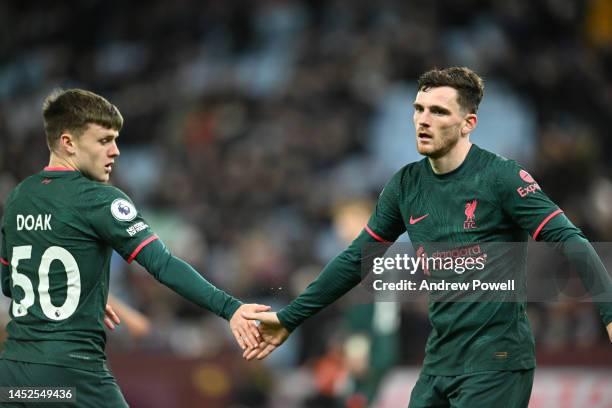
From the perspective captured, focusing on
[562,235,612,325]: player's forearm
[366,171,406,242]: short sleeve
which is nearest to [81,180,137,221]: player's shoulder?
[366,171,406,242]: short sleeve

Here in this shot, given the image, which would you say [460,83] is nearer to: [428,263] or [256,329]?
[428,263]

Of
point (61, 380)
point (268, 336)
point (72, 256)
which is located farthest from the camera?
point (268, 336)

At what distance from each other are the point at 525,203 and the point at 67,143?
7.01ft

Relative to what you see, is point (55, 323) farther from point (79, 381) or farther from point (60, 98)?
point (60, 98)

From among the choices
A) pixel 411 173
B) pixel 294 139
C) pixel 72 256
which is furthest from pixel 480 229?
pixel 294 139

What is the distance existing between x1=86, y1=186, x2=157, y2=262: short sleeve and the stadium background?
3.86m

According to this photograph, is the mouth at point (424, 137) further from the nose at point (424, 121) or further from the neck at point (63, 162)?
the neck at point (63, 162)

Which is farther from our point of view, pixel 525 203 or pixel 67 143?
pixel 67 143

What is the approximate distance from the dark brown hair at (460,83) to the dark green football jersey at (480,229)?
0.23m

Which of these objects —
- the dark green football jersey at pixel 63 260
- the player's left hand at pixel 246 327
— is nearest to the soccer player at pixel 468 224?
the player's left hand at pixel 246 327

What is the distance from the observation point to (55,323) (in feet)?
15.0

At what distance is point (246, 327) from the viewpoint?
5.23m

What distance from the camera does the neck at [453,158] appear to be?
4926mm

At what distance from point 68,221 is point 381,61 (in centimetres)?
1035
